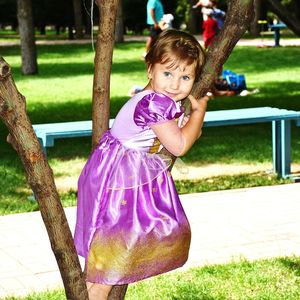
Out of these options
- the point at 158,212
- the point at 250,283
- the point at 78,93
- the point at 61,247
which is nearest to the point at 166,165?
the point at 158,212

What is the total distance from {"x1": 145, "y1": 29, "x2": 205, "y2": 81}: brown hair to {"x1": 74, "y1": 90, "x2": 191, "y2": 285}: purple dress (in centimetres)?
15

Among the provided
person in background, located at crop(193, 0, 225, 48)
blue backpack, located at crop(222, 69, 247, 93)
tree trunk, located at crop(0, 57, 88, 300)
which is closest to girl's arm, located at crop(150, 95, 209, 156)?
tree trunk, located at crop(0, 57, 88, 300)

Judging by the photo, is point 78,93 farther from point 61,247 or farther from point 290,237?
point 61,247

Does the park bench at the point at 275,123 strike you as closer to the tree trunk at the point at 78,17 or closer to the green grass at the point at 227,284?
the green grass at the point at 227,284

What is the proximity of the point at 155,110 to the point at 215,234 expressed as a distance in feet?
12.2

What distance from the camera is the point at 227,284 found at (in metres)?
5.52

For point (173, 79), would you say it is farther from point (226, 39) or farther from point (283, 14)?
point (283, 14)

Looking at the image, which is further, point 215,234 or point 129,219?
point 215,234

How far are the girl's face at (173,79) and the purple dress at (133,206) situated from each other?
0.04m

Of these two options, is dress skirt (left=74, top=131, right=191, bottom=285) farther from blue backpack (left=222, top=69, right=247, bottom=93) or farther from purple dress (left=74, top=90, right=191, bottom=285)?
blue backpack (left=222, top=69, right=247, bottom=93)

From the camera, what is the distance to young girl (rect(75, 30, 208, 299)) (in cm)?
346

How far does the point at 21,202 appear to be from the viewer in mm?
8312

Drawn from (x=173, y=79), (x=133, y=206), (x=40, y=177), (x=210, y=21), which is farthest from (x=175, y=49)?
(x=210, y=21)

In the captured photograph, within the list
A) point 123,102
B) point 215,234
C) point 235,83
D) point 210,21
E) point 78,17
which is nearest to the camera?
point 215,234
